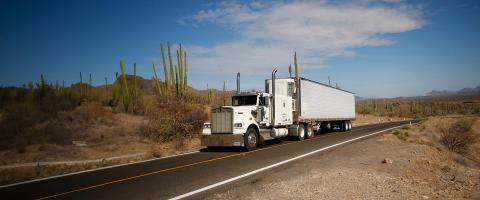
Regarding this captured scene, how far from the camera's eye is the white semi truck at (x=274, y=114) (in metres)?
15.3

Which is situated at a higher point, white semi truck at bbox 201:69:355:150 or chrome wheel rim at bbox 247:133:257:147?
white semi truck at bbox 201:69:355:150

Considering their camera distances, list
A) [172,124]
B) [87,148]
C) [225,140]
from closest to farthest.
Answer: [225,140] → [87,148] → [172,124]

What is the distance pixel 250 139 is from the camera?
15633 millimetres

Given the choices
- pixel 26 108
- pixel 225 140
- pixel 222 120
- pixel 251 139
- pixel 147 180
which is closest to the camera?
pixel 147 180

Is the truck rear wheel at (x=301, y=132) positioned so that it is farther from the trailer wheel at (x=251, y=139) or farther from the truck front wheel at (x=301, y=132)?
the trailer wheel at (x=251, y=139)

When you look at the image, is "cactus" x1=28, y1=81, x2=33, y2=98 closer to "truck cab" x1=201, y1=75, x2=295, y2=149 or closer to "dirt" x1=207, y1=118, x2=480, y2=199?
"truck cab" x1=201, y1=75, x2=295, y2=149

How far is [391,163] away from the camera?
36.2 ft

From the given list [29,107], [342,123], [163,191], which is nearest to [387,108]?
[342,123]

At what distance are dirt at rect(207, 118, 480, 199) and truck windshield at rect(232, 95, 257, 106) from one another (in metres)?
5.04

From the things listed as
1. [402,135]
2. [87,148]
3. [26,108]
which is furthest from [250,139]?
[26,108]

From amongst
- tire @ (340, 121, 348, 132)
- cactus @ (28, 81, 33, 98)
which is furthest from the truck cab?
Result: cactus @ (28, 81, 33, 98)

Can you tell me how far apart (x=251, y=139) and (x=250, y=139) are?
107 millimetres

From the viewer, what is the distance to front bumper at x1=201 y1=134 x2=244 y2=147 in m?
14.9

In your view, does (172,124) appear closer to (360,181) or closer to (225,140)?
(225,140)
